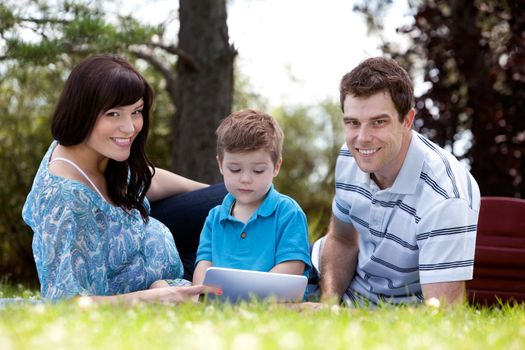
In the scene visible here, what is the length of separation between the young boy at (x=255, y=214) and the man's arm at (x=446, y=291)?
0.65m

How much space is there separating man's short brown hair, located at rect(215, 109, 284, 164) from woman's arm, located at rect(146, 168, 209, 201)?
44.1 inches

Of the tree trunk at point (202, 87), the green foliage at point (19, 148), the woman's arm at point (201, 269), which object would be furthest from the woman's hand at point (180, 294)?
the green foliage at point (19, 148)

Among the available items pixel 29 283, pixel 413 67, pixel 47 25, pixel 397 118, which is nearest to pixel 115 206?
pixel 397 118

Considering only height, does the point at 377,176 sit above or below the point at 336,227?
above

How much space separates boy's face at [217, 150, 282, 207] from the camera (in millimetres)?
4043

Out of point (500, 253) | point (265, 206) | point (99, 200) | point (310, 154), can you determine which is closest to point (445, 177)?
point (265, 206)

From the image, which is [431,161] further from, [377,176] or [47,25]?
[47,25]

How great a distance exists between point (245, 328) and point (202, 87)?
4.71 metres

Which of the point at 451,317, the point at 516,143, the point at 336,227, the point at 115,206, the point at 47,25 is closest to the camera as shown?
the point at 451,317

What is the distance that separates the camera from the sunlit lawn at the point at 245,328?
241 centimetres

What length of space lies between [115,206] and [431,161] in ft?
5.40

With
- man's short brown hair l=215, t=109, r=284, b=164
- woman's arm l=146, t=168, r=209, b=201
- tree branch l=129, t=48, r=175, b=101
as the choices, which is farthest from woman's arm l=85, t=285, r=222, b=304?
tree branch l=129, t=48, r=175, b=101

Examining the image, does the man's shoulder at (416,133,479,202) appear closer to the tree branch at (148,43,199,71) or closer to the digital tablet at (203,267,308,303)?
the digital tablet at (203,267,308,303)

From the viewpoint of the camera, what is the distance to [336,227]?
15.1 feet
